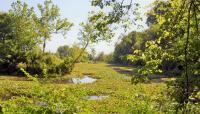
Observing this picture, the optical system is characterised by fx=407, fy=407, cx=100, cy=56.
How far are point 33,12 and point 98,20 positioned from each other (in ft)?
161

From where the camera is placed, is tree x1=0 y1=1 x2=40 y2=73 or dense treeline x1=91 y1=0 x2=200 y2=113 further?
tree x1=0 y1=1 x2=40 y2=73

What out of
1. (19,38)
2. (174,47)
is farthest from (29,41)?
(174,47)

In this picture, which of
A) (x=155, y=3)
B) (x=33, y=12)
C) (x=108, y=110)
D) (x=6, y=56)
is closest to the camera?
(x=155, y=3)

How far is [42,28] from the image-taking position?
57156 mm

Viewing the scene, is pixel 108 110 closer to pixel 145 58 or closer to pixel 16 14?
pixel 145 58

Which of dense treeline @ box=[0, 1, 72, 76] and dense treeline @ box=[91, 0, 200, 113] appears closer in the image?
dense treeline @ box=[91, 0, 200, 113]

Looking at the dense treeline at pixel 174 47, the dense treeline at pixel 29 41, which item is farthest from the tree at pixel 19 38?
the dense treeline at pixel 174 47

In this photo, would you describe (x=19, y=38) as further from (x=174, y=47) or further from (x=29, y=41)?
(x=174, y=47)

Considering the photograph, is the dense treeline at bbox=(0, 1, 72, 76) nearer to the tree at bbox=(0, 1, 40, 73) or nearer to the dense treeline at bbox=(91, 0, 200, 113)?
the tree at bbox=(0, 1, 40, 73)

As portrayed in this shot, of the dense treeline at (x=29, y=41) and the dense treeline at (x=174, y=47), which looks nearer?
the dense treeline at (x=174, y=47)

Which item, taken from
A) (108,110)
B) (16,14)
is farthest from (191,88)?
(16,14)

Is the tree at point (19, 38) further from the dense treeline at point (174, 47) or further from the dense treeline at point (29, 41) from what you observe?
the dense treeline at point (174, 47)

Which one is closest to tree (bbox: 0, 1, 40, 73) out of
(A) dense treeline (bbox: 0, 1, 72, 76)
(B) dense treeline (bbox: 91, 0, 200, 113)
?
(A) dense treeline (bbox: 0, 1, 72, 76)

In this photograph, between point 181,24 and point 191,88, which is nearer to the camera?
point 181,24
